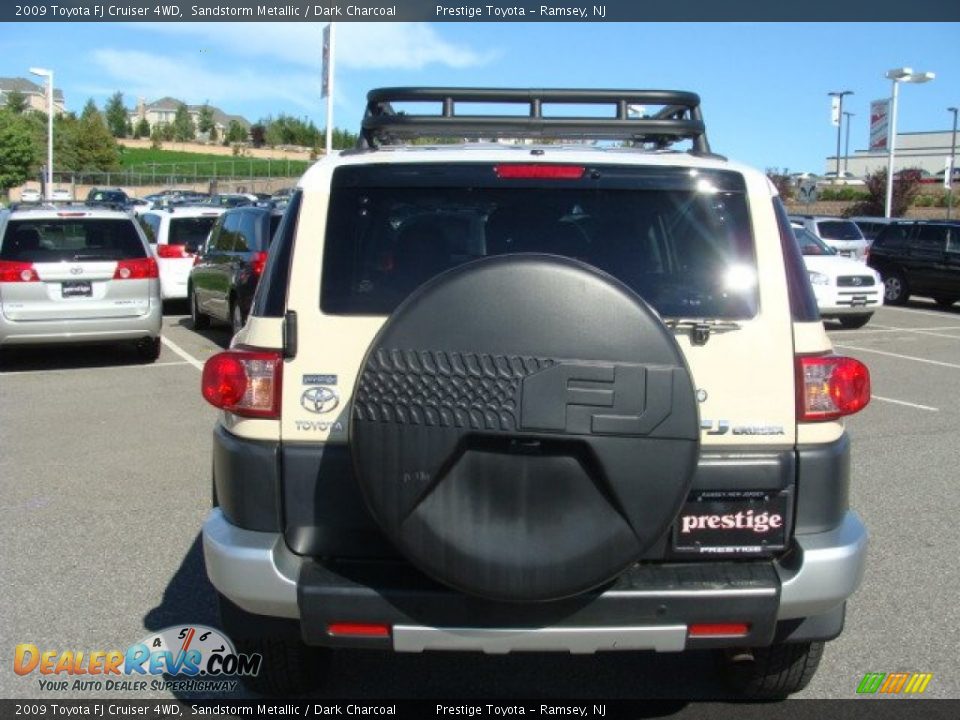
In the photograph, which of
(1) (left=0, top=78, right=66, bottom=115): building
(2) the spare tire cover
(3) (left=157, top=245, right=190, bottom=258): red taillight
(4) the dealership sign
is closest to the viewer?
(2) the spare tire cover

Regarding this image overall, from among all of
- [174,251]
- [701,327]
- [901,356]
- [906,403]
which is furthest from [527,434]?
[174,251]

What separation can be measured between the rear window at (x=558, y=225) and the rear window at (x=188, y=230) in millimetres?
15219

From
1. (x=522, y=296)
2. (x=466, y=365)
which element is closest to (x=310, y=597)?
(x=466, y=365)

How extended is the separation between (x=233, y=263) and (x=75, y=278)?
77.8 inches

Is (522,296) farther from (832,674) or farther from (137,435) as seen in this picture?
(137,435)

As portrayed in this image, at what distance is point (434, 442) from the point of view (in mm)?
2934

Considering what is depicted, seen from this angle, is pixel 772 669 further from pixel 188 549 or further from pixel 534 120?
pixel 188 549

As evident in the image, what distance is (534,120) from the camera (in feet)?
15.7

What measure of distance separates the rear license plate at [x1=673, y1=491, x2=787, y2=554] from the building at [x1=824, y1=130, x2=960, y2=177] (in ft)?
322

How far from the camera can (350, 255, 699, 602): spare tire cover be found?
2.93m

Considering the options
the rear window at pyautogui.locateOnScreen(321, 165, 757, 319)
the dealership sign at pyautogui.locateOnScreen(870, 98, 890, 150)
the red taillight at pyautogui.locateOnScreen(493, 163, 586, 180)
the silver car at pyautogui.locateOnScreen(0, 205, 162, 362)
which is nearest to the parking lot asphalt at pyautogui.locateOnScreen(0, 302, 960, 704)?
the silver car at pyautogui.locateOnScreen(0, 205, 162, 362)

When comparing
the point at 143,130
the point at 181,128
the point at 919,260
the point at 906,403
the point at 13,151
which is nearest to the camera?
the point at 906,403

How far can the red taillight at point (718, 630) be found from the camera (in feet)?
10.5

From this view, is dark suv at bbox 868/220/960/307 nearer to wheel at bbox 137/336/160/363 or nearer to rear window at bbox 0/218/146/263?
wheel at bbox 137/336/160/363
